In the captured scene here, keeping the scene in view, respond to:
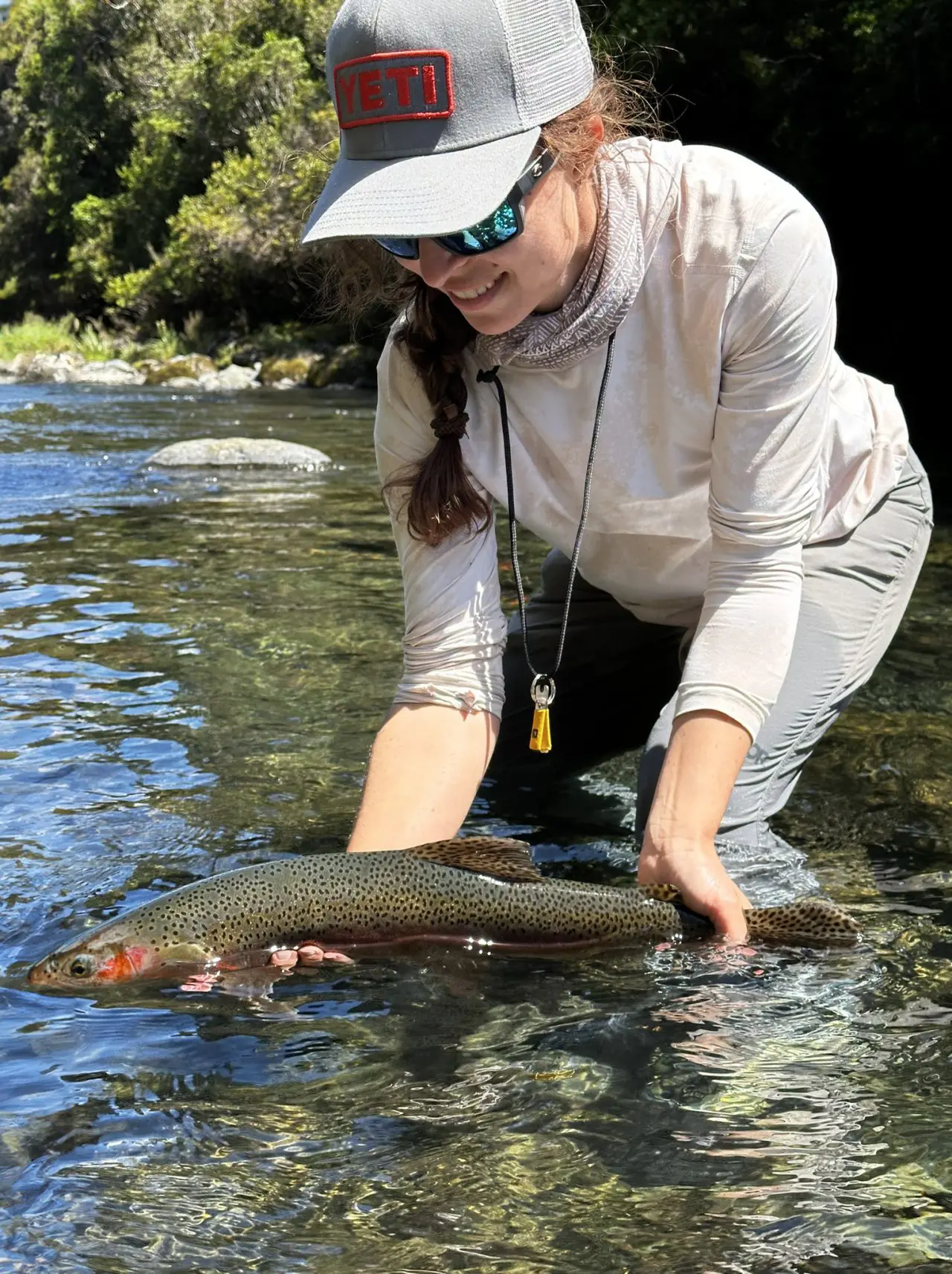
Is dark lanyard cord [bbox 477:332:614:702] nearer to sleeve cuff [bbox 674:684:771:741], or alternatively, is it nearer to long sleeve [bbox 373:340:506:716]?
long sleeve [bbox 373:340:506:716]

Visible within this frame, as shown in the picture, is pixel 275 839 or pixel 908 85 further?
pixel 908 85

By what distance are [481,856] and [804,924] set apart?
74cm

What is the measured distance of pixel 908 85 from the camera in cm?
1648

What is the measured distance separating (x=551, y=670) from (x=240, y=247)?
34941 millimetres

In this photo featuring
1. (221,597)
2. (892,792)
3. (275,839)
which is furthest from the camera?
(221,597)

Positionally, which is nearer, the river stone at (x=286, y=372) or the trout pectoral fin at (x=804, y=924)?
the trout pectoral fin at (x=804, y=924)

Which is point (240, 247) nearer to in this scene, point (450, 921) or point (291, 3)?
point (291, 3)

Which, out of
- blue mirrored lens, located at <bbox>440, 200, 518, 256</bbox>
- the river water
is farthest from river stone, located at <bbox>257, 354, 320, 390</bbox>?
blue mirrored lens, located at <bbox>440, 200, 518, 256</bbox>

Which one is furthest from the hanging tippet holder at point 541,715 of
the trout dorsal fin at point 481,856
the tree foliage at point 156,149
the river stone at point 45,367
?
the river stone at point 45,367

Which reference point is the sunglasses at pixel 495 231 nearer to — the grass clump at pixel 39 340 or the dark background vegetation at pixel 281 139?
the dark background vegetation at pixel 281 139

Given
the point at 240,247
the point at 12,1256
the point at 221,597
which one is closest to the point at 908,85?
the point at 221,597

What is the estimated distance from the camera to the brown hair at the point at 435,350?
3.25 m

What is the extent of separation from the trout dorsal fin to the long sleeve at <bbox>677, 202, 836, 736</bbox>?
51 centimetres

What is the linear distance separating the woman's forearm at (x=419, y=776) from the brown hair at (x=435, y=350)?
0.45m
